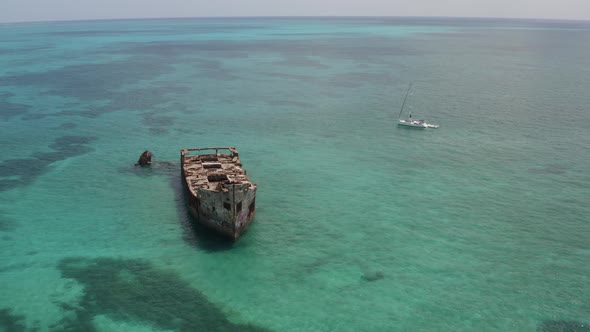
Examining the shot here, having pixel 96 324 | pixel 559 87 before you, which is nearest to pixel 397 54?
pixel 559 87

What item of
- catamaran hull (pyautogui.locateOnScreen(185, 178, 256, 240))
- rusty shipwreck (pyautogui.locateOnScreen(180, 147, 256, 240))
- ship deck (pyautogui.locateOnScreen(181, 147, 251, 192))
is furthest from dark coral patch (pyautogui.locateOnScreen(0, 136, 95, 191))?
catamaran hull (pyautogui.locateOnScreen(185, 178, 256, 240))

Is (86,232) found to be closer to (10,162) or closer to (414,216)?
(10,162)

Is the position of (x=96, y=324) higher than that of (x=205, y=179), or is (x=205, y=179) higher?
(x=205, y=179)

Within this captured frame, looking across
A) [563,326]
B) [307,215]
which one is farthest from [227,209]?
[563,326]

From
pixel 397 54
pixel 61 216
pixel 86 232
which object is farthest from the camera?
pixel 397 54

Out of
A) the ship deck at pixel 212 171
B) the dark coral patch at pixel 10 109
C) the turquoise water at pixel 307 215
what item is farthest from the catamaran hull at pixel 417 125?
the dark coral patch at pixel 10 109
